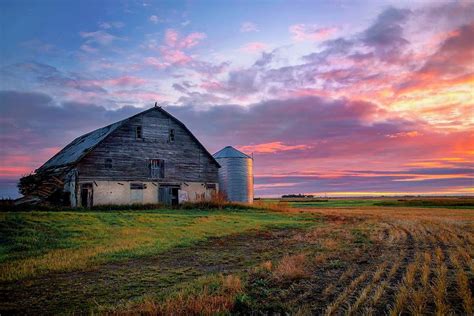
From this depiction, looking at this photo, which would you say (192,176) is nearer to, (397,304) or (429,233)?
(429,233)

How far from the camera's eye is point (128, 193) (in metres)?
35.0

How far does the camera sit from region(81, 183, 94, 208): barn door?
3269 centimetres

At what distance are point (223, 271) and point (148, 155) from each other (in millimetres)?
27184

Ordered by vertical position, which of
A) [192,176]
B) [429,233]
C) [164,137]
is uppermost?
[164,137]

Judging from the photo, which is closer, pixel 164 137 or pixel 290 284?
pixel 290 284

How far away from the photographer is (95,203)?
32875mm

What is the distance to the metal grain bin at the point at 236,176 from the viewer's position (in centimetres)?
4378

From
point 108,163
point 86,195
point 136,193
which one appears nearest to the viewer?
point 86,195

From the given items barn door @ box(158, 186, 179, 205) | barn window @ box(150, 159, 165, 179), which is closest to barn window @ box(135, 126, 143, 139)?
barn window @ box(150, 159, 165, 179)

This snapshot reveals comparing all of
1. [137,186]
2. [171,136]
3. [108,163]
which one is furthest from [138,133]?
[137,186]

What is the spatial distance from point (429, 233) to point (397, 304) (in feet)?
46.2

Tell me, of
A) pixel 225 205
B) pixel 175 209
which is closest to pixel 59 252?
pixel 175 209

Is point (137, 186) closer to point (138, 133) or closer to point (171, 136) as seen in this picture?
point (138, 133)

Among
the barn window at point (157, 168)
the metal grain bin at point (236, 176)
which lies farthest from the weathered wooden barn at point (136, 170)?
the metal grain bin at point (236, 176)
